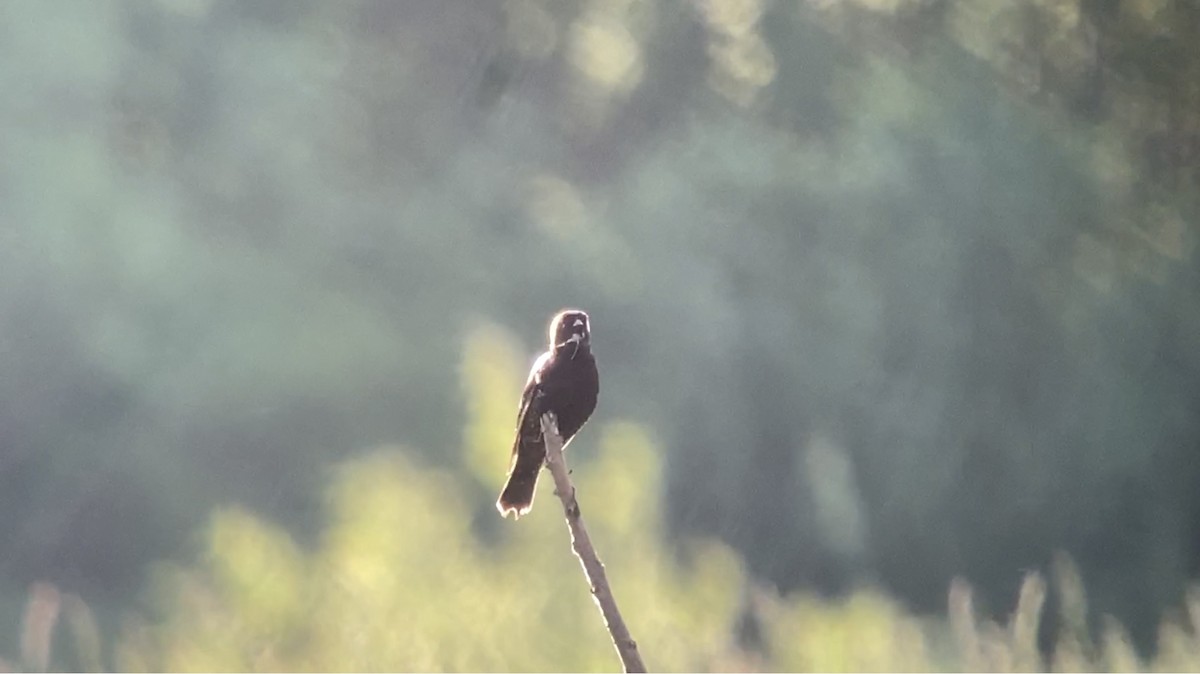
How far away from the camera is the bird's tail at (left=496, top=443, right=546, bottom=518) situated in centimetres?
214

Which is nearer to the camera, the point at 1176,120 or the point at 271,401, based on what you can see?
the point at 1176,120

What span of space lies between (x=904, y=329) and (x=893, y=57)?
1034mm

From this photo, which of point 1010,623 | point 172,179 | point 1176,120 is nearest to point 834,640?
point 1010,623

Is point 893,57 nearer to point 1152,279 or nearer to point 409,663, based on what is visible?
point 1152,279

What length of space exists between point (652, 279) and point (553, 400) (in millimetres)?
2520

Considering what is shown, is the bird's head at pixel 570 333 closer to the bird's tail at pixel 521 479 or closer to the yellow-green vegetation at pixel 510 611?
the bird's tail at pixel 521 479

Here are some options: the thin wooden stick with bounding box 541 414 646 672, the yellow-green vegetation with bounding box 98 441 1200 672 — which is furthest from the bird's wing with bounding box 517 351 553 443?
the yellow-green vegetation with bounding box 98 441 1200 672

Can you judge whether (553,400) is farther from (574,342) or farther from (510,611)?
(510,611)

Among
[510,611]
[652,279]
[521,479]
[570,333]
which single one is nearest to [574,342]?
[570,333]

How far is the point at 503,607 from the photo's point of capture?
2.88m

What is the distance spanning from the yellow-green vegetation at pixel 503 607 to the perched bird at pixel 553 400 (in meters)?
0.64

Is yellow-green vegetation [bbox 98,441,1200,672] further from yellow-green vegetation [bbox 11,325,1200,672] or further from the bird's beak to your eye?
the bird's beak

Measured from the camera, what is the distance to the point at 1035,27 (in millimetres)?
4598

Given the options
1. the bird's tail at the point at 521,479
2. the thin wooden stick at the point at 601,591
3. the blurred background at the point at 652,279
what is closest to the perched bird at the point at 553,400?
the bird's tail at the point at 521,479
